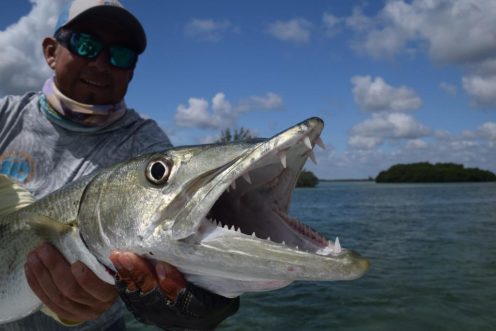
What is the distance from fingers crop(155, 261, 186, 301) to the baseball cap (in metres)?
2.13

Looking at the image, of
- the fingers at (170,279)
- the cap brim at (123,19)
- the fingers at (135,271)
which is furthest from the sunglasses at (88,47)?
the fingers at (170,279)

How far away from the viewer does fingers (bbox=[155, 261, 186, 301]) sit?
194 centimetres

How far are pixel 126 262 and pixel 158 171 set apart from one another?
1.48 ft

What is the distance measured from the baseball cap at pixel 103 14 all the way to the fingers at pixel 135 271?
6.64ft

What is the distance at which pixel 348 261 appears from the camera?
1668 mm

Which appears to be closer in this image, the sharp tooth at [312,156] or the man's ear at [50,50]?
the sharp tooth at [312,156]

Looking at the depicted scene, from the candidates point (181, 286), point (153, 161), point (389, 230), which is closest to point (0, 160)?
point (153, 161)

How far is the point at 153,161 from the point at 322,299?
27.9 feet

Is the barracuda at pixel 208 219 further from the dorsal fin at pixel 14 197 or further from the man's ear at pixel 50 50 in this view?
the man's ear at pixel 50 50

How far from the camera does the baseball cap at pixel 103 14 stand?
319cm

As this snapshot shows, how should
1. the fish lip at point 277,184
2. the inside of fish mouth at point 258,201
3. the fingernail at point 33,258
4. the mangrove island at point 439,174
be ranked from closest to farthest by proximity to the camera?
the fish lip at point 277,184 < the inside of fish mouth at point 258,201 < the fingernail at point 33,258 < the mangrove island at point 439,174

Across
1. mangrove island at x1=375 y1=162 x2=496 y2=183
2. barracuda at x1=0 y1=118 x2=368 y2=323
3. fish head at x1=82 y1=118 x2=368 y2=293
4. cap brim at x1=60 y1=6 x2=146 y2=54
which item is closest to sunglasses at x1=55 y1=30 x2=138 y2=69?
cap brim at x1=60 y1=6 x2=146 y2=54

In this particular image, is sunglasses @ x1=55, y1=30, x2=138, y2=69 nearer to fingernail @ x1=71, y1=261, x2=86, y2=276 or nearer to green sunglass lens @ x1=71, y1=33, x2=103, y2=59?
green sunglass lens @ x1=71, y1=33, x2=103, y2=59

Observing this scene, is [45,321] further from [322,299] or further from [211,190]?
[322,299]
